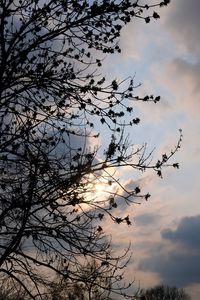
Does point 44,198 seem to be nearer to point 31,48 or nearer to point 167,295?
point 31,48

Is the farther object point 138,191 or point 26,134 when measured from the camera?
point 26,134

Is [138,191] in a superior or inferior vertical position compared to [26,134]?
inferior

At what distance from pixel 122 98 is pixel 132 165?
141 centimetres

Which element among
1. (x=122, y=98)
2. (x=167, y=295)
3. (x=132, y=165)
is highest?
(x=167, y=295)

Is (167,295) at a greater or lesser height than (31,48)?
greater

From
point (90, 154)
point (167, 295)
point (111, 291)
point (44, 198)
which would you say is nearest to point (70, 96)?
point (90, 154)

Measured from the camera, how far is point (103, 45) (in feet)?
31.2

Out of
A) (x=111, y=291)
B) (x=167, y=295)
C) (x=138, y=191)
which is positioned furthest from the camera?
(x=167, y=295)

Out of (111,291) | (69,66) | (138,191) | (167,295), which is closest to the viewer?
(138,191)

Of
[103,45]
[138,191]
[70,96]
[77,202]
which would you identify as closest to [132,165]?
[138,191]

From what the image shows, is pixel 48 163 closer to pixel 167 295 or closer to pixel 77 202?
pixel 77 202

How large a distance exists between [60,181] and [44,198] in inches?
15.7

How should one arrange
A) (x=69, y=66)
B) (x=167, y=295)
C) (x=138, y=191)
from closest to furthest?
(x=138, y=191), (x=69, y=66), (x=167, y=295)

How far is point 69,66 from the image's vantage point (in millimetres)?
9594
